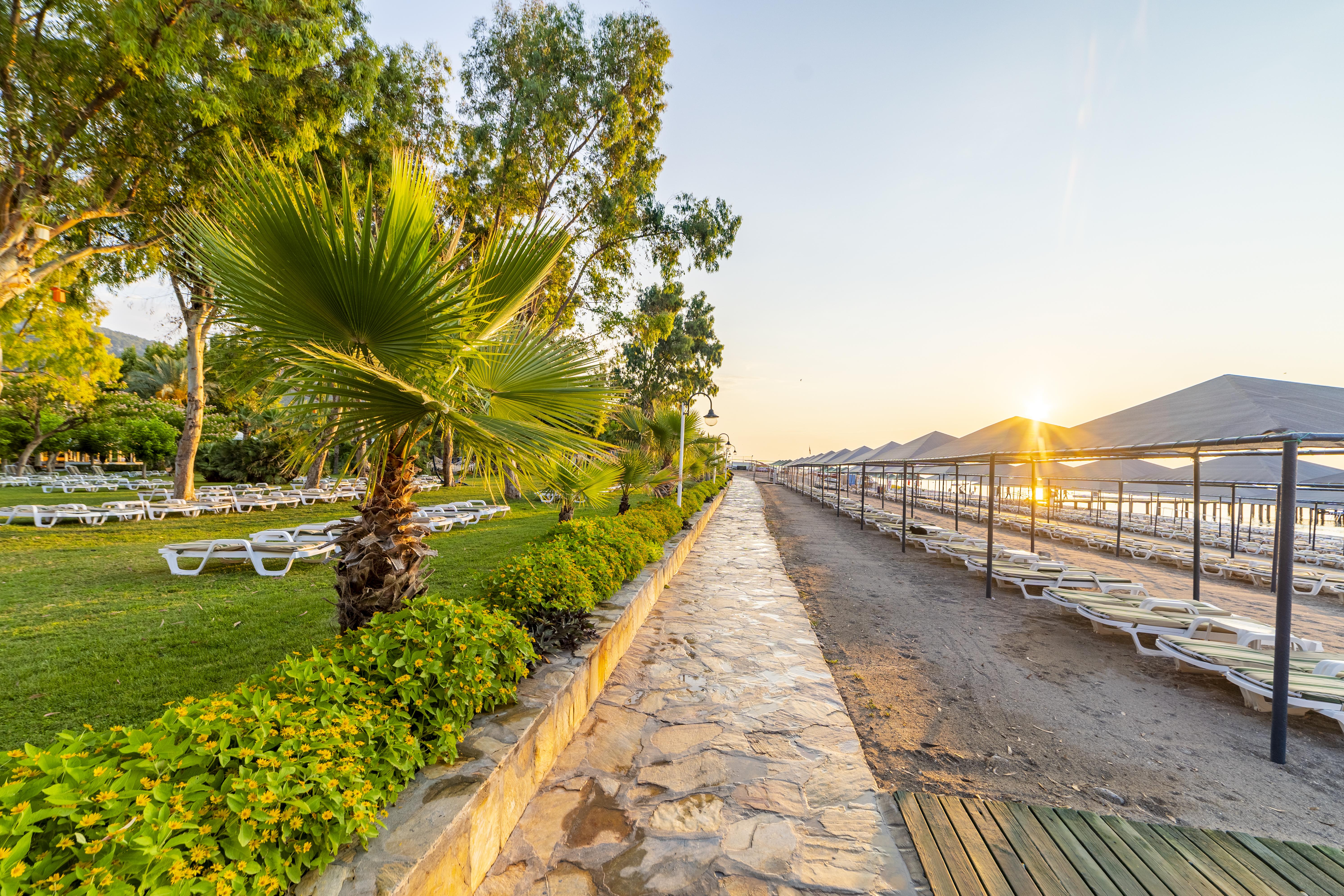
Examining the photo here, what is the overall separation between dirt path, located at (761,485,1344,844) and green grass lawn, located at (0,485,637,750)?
3.48 m

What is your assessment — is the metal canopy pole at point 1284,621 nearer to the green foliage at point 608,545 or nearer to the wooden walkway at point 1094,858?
the wooden walkway at point 1094,858

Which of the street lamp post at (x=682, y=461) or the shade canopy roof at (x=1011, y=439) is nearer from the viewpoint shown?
the shade canopy roof at (x=1011, y=439)

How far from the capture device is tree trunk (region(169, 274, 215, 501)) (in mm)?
13133

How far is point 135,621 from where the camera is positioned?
4.86 metres

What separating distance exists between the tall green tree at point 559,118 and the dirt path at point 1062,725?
10.1m

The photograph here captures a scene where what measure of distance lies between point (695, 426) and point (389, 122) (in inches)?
427

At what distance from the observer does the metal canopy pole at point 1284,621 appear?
3.24 m

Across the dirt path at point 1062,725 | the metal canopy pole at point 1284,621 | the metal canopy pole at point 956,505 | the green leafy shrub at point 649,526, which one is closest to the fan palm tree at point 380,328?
the dirt path at point 1062,725

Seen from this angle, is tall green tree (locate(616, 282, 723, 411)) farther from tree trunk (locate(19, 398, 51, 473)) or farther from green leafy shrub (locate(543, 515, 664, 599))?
tree trunk (locate(19, 398, 51, 473))

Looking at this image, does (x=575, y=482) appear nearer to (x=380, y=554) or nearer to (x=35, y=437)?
(x=380, y=554)

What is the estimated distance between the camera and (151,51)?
7.48 metres

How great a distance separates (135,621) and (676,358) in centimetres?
2616

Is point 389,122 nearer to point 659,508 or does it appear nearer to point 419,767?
point 659,508

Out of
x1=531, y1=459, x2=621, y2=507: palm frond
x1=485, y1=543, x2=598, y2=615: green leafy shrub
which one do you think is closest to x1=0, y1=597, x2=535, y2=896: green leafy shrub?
x1=531, y1=459, x2=621, y2=507: palm frond
